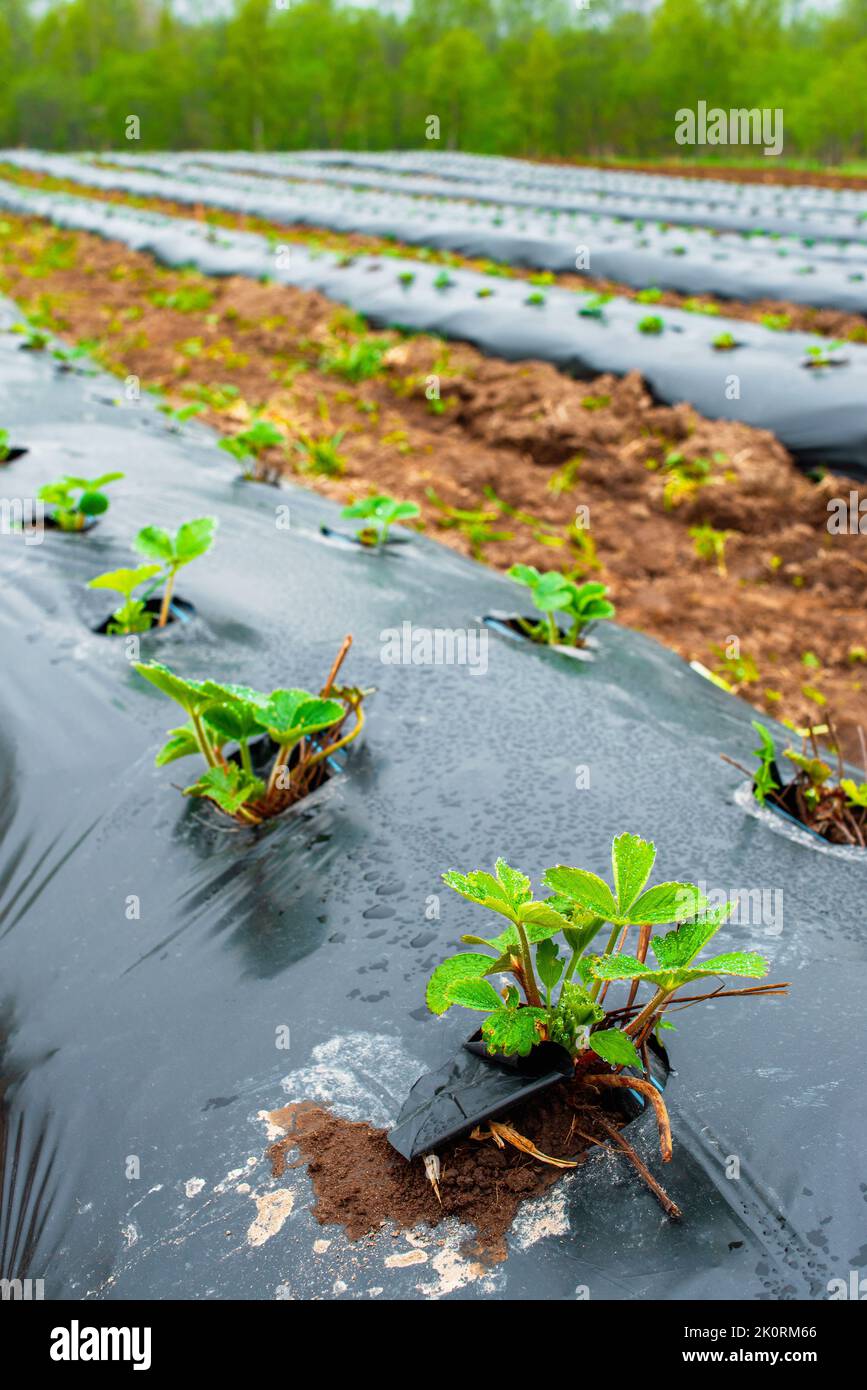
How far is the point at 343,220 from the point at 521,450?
9.92 meters

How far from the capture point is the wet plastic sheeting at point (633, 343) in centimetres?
476

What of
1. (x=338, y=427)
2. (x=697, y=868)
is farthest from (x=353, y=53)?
(x=697, y=868)

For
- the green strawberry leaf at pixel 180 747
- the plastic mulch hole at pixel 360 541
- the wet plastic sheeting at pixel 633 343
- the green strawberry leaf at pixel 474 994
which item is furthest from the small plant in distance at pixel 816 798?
the wet plastic sheeting at pixel 633 343

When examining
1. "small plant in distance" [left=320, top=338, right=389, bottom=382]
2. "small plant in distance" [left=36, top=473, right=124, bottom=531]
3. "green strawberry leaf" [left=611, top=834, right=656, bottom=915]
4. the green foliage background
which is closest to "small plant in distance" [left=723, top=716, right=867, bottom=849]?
"green strawberry leaf" [left=611, top=834, right=656, bottom=915]

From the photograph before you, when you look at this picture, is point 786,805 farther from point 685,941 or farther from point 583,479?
point 583,479

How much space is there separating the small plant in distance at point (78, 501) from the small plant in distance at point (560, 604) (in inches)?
43.9

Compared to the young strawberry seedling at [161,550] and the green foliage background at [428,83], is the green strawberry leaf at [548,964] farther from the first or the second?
the green foliage background at [428,83]

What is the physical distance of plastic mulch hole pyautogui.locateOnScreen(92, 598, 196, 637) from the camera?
2166mm

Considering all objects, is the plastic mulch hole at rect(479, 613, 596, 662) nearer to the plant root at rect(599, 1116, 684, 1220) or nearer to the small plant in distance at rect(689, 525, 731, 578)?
the plant root at rect(599, 1116, 684, 1220)

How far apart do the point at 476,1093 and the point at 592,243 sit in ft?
35.8

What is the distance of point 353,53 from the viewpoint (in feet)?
134

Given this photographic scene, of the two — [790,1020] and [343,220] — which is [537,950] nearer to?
[790,1020]

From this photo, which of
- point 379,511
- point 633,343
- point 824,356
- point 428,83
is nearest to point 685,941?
point 379,511

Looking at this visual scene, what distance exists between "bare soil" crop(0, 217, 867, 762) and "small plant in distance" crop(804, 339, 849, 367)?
0.66 m
